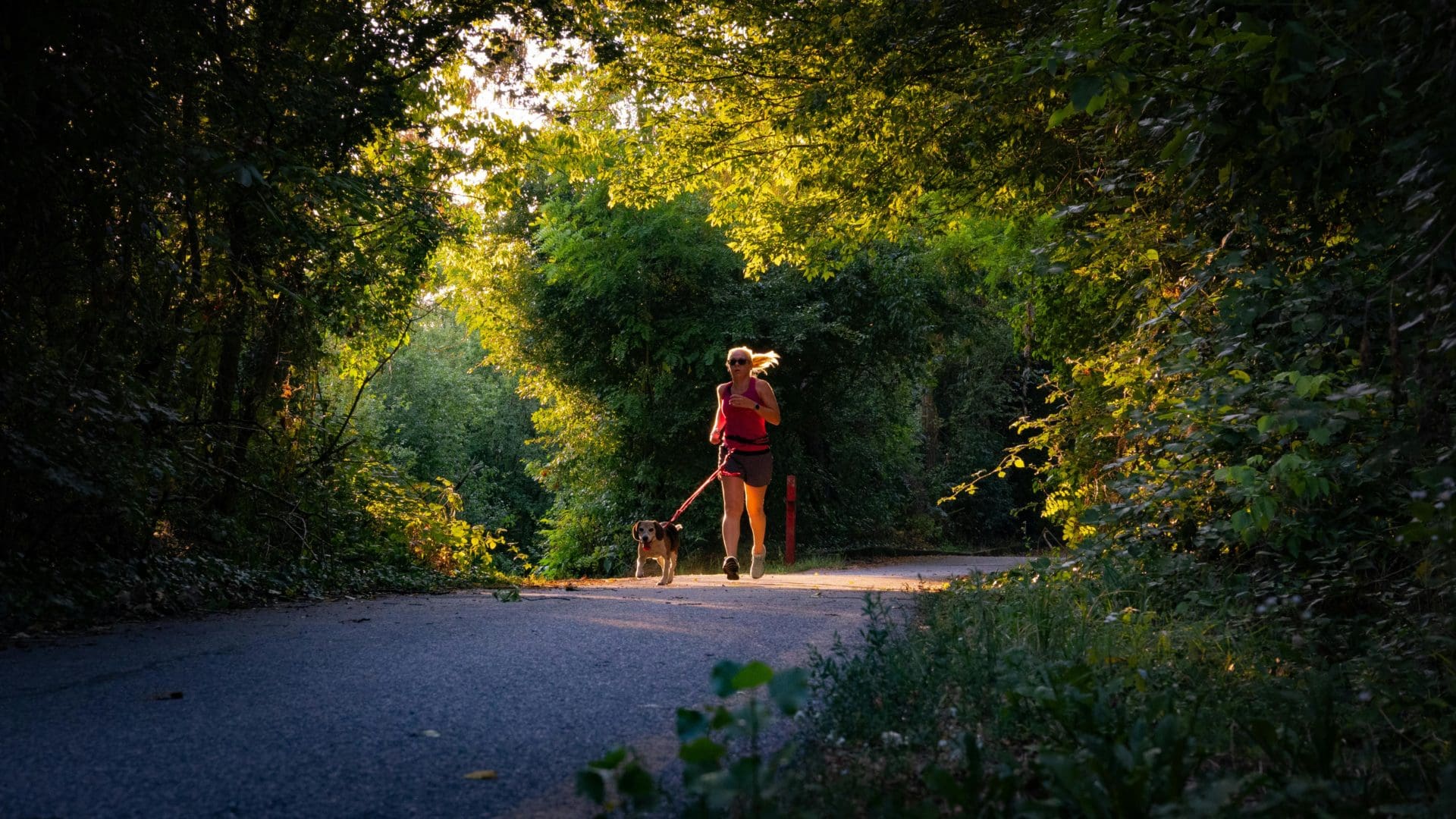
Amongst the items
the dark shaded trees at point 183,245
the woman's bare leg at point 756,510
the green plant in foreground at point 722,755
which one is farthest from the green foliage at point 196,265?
the green plant in foreground at point 722,755

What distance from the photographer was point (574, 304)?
67.6ft

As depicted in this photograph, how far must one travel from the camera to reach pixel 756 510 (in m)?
11.3

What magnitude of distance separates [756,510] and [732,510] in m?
0.27

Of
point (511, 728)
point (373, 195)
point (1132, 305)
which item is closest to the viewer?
point (511, 728)

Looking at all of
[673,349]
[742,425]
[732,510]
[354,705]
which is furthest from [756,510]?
[673,349]

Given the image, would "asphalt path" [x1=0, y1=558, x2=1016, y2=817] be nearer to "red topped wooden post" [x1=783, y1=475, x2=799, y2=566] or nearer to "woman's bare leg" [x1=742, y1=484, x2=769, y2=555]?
"woman's bare leg" [x1=742, y1=484, x2=769, y2=555]

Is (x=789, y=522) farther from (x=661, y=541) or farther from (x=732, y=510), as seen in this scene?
(x=732, y=510)

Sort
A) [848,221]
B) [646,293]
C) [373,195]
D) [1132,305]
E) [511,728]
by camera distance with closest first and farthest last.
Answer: [511,728], [1132,305], [373,195], [848,221], [646,293]

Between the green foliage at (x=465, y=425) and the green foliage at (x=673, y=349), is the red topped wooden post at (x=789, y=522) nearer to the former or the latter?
the green foliage at (x=673, y=349)

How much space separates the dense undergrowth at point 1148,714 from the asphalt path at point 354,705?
0.76 metres

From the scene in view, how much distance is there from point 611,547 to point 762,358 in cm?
1070

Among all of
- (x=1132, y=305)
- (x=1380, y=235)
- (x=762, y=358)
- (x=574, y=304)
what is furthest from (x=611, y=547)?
(x=1380, y=235)

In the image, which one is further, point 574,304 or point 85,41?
point 574,304

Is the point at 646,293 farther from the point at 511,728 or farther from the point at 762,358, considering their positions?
the point at 511,728
